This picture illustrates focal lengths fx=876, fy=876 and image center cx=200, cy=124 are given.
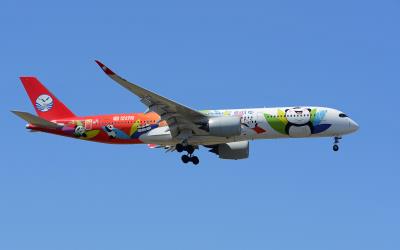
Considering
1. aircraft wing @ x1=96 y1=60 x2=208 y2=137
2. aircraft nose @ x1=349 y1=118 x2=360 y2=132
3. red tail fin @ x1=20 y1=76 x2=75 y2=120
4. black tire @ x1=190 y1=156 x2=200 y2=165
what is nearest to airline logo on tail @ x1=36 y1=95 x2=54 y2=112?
red tail fin @ x1=20 y1=76 x2=75 y2=120

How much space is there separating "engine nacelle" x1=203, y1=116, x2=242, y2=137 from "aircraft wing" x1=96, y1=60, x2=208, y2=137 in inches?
39.6

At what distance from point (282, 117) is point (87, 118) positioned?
1385cm

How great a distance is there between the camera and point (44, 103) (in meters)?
64.2

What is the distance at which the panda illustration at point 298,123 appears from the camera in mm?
58594

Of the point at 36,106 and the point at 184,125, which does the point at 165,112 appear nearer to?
the point at 184,125

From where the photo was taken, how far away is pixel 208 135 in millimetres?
58844

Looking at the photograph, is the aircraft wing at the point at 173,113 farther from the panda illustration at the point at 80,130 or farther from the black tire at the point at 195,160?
the panda illustration at the point at 80,130

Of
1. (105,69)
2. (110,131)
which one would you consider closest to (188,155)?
(110,131)

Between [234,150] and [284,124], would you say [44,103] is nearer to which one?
[234,150]

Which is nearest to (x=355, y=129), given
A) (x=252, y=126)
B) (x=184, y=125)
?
(x=252, y=126)

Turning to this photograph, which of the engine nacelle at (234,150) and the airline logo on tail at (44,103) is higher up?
the airline logo on tail at (44,103)

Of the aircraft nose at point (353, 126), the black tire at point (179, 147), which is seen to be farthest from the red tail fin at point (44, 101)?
the aircraft nose at point (353, 126)

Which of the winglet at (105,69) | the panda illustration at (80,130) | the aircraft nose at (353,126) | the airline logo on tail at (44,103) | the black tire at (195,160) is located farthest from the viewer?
the airline logo on tail at (44,103)

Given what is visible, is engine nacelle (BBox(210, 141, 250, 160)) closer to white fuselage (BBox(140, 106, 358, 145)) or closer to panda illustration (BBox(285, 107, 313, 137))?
white fuselage (BBox(140, 106, 358, 145))
